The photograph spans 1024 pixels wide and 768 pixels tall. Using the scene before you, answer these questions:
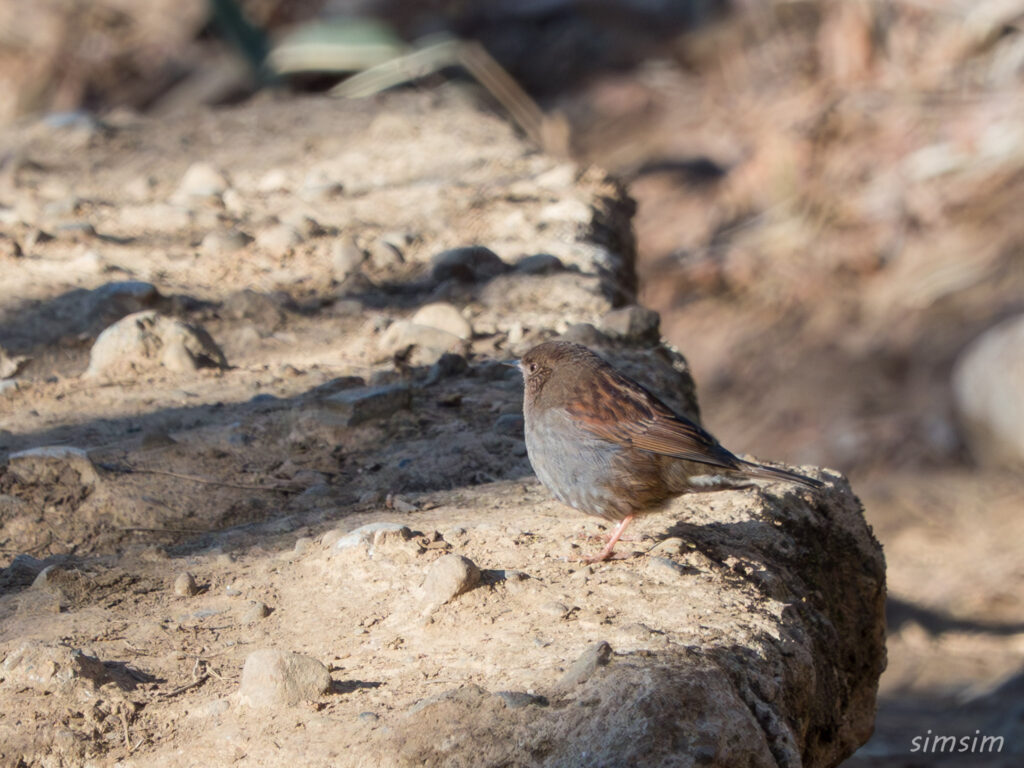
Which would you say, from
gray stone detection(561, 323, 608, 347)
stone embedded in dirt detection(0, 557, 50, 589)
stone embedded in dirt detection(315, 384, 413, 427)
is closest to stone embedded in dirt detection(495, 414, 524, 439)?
stone embedded in dirt detection(315, 384, 413, 427)

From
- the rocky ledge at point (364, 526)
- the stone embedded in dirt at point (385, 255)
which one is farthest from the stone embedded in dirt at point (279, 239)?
the stone embedded in dirt at point (385, 255)

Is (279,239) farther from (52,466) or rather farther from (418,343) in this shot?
(52,466)

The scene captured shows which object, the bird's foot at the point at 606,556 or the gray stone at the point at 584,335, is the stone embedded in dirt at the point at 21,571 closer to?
the bird's foot at the point at 606,556

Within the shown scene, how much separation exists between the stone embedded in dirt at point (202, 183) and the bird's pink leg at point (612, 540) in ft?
11.9

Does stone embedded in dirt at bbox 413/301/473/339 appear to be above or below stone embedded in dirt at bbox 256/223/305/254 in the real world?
below

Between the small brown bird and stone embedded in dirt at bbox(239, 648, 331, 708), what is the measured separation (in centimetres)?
78

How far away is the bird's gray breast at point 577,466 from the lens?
2.92m

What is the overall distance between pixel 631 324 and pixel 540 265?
674mm

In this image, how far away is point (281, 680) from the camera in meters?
2.27

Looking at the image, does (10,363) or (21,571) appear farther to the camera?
(10,363)

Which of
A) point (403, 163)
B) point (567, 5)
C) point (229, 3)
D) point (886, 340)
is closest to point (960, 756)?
point (403, 163)

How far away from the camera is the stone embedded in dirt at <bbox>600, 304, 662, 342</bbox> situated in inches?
173

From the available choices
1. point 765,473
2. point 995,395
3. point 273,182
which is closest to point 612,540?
point 765,473

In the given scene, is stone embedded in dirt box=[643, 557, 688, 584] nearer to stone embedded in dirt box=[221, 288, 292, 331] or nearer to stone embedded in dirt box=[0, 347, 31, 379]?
stone embedded in dirt box=[221, 288, 292, 331]
